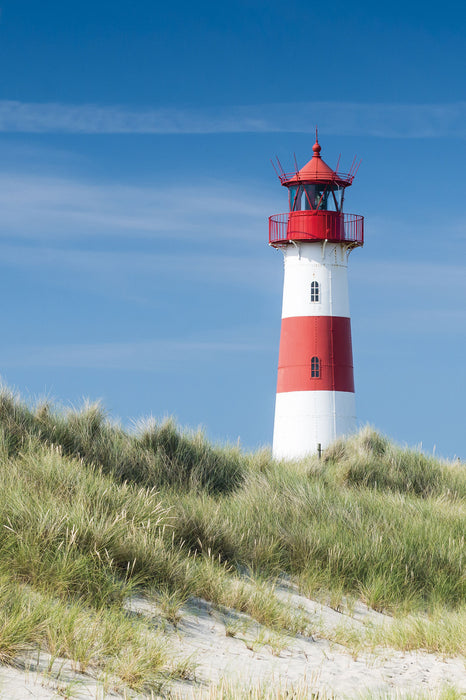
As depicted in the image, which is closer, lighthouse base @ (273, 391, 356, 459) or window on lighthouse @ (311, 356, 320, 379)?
lighthouse base @ (273, 391, 356, 459)

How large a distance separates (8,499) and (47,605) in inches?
74.1

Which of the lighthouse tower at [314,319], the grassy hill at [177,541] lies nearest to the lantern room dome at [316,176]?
the lighthouse tower at [314,319]

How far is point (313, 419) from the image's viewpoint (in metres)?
22.0

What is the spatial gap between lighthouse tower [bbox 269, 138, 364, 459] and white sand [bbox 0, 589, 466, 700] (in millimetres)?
14843

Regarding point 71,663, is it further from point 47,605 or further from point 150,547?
point 150,547

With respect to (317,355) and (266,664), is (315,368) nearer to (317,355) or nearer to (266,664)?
(317,355)

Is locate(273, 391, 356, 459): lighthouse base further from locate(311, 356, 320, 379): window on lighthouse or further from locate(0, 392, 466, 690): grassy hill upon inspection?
locate(0, 392, 466, 690): grassy hill

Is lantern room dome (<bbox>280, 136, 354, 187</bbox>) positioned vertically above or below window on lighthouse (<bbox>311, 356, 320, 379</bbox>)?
above

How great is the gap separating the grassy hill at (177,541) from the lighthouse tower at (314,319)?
27.7 feet

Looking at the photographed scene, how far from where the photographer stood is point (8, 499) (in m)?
7.44

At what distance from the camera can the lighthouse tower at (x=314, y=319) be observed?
72.4 ft

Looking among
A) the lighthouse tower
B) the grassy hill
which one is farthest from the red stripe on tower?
the grassy hill

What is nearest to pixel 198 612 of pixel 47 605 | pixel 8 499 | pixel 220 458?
pixel 47 605

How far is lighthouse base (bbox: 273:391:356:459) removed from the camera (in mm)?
21938
